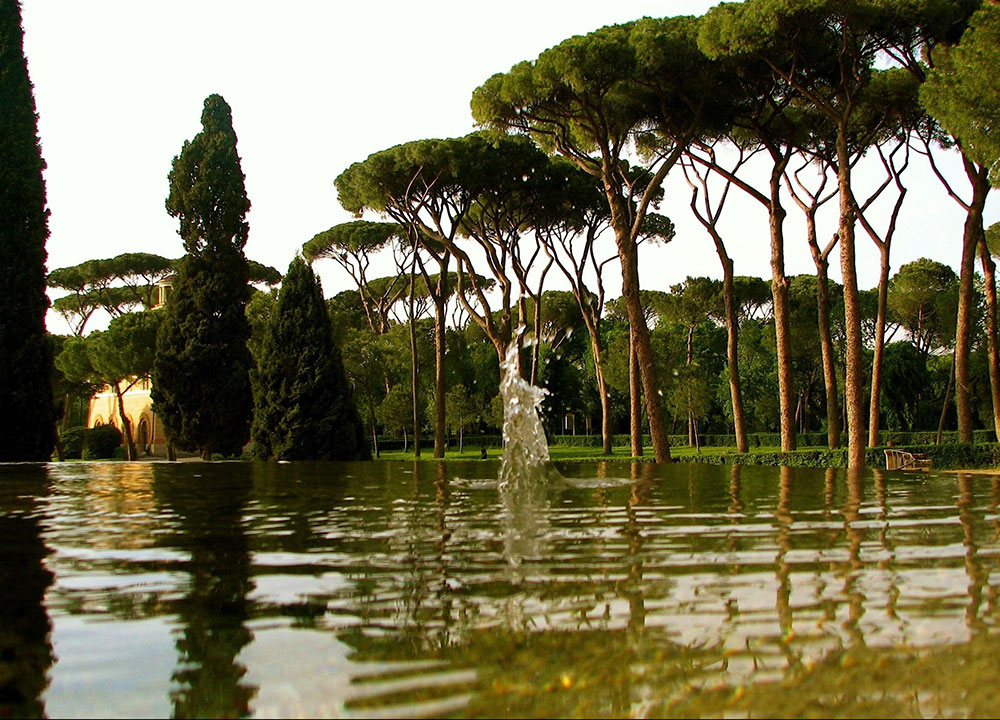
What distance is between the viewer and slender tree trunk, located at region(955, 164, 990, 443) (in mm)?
16859

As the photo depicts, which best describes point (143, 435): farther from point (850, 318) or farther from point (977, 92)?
point (977, 92)

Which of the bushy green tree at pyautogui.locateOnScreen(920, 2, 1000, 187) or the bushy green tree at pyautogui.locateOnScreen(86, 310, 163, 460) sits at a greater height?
the bushy green tree at pyautogui.locateOnScreen(920, 2, 1000, 187)

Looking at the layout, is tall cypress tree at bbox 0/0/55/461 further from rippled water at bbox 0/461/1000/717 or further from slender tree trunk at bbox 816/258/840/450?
slender tree trunk at bbox 816/258/840/450

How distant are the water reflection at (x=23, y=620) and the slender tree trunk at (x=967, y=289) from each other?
53.9ft

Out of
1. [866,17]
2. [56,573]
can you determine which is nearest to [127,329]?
[866,17]

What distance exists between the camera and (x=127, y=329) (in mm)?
26266

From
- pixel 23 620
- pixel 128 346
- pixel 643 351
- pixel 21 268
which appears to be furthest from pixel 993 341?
pixel 128 346

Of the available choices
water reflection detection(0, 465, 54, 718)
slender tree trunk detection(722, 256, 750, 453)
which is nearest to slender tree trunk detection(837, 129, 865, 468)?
slender tree trunk detection(722, 256, 750, 453)

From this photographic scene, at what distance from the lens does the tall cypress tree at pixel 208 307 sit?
2062 cm

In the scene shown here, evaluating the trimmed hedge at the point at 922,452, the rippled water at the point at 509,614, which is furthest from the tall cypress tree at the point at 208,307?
the rippled water at the point at 509,614

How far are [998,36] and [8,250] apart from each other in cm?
1732

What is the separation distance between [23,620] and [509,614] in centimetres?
145

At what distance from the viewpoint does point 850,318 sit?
569 inches

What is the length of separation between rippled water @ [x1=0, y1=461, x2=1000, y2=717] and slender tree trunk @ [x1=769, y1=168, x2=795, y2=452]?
40.8 feet
